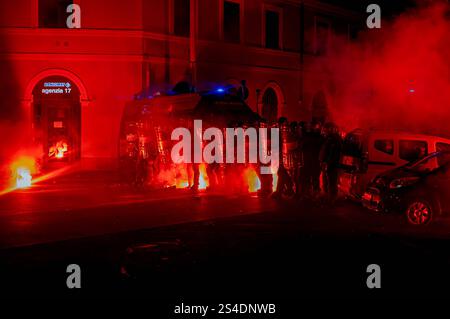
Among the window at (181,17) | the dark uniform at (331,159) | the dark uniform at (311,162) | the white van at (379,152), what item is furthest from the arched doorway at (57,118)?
the white van at (379,152)

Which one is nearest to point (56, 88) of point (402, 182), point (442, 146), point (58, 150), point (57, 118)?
point (57, 118)

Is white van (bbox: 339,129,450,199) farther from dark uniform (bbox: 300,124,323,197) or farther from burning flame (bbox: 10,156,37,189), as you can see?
burning flame (bbox: 10,156,37,189)

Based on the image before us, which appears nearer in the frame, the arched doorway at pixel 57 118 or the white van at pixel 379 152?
the white van at pixel 379 152

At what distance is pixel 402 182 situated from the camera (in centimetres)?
1102

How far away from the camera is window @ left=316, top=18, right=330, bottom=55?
29203 mm

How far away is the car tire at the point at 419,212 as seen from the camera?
10680 mm

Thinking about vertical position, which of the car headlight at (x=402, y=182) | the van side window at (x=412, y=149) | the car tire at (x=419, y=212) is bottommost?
the car tire at (x=419, y=212)

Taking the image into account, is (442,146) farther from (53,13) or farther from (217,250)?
(53,13)

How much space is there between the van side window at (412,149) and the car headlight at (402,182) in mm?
1519

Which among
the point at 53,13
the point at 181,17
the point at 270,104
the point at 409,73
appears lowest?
the point at 270,104

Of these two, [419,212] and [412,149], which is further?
[412,149]

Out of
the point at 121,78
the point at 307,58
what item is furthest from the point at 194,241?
the point at 307,58

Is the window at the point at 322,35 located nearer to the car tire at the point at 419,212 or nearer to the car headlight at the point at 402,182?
the car headlight at the point at 402,182

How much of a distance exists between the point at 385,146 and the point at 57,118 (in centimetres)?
1287
